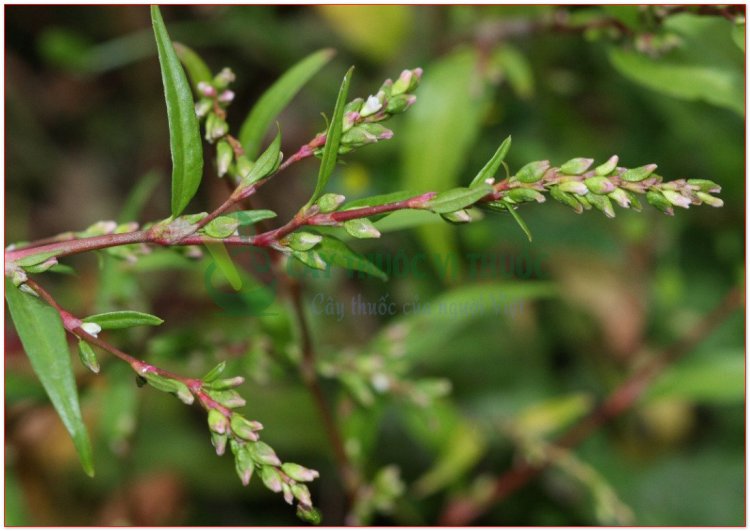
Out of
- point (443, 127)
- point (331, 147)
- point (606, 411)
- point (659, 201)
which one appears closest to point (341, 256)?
point (331, 147)

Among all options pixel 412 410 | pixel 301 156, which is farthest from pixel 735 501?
pixel 301 156

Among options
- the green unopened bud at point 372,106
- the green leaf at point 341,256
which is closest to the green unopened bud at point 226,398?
the green leaf at point 341,256

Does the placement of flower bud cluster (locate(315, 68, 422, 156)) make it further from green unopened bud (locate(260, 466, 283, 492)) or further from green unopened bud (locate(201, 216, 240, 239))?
green unopened bud (locate(260, 466, 283, 492))

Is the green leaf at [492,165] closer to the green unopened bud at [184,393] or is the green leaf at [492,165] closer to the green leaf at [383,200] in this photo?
the green leaf at [383,200]

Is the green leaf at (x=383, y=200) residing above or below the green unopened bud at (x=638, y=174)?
below

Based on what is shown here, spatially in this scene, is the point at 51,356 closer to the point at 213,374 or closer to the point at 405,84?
Result: the point at 213,374

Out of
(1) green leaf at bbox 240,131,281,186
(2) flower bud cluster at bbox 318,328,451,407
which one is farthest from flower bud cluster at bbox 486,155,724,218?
(2) flower bud cluster at bbox 318,328,451,407

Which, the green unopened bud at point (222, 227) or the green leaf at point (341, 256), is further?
the green leaf at point (341, 256)
